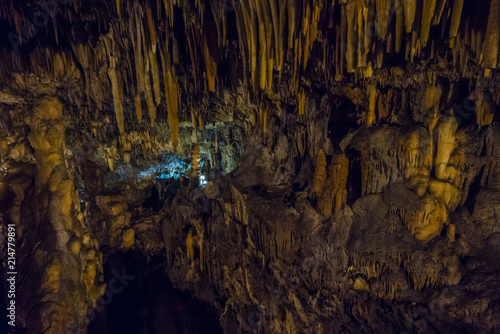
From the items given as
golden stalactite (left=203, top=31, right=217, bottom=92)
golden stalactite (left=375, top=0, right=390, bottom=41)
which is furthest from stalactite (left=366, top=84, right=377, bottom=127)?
golden stalactite (left=203, top=31, right=217, bottom=92)

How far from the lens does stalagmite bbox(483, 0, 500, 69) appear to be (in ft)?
17.4

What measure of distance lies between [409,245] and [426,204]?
957 millimetres

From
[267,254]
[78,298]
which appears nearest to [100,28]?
[78,298]

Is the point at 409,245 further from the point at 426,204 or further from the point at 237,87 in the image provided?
the point at 237,87

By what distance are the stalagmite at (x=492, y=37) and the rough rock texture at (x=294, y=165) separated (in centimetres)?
2

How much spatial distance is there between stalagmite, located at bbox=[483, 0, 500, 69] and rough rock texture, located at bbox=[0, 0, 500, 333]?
0.06 feet

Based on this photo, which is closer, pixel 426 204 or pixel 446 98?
pixel 426 204

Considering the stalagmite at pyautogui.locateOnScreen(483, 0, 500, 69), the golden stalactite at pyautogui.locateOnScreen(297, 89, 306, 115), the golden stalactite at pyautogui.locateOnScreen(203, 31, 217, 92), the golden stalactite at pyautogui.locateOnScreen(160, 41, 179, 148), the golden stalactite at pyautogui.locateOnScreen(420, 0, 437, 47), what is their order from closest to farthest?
the golden stalactite at pyautogui.locateOnScreen(420, 0, 437, 47) → the stalagmite at pyautogui.locateOnScreen(483, 0, 500, 69) → the golden stalactite at pyautogui.locateOnScreen(203, 31, 217, 92) → the golden stalactite at pyautogui.locateOnScreen(160, 41, 179, 148) → the golden stalactite at pyautogui.locateOnScreen(297, 89, 306, 115)

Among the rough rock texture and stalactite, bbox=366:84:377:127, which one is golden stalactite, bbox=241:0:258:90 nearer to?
the rough rock texture

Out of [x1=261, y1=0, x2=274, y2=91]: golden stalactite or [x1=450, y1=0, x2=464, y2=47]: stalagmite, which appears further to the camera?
[x1=261, y1=0, x2=274, y2=91]: golden stalactite

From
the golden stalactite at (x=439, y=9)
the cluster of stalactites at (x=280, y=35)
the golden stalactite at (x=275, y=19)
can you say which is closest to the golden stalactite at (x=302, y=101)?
the cluster of stalactites at (x=280, y=35)

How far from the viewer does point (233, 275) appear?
327 inches

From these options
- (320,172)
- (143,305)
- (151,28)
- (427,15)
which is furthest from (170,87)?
(143,305)

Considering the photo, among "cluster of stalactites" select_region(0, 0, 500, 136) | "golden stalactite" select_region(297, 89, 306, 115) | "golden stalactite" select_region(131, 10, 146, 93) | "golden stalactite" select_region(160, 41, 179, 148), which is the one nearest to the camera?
"cluster of stalactites" select_region(0, 0, 500, 136)
